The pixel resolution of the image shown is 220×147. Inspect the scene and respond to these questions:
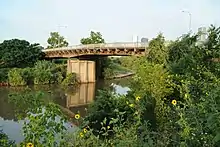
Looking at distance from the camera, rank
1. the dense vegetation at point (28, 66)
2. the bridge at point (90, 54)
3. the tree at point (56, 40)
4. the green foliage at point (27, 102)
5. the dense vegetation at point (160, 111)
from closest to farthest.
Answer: the dense vegetation at point (160, 111)
the green foliage at point (27, 102)
the bridge at point (90, 54)
the dense vegetation at point (28, 66)
the tree at point (56, 40)

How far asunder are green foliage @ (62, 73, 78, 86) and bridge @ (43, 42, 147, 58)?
368 cm

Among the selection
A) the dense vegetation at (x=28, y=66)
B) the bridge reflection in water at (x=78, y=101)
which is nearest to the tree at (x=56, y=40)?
the dense vegetation at (x=28, y=66)

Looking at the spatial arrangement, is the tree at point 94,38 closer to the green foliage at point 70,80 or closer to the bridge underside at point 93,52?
the bridge underside at point 93,52

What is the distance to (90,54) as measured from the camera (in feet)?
137

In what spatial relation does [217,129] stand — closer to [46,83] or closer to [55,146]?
[55,146]

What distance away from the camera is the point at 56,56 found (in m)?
50.2

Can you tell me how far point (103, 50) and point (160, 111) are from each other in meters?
31.2

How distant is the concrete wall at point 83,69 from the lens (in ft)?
142

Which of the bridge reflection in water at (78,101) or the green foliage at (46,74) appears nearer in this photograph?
the bridge reflection in water at (78,101)

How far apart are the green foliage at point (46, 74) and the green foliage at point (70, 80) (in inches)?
66.0

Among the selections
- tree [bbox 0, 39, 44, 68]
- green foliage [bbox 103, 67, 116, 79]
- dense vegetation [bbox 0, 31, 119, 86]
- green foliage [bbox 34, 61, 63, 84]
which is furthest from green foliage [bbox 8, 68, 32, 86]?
green foliage [bbox 103, 67, 116, 79]

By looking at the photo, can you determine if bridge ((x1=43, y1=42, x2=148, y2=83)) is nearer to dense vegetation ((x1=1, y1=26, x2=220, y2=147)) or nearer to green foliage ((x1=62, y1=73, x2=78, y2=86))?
green foliage ((x1=62, y1=73, x2=78, y2=86))

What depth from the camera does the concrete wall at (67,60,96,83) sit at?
43.3 m

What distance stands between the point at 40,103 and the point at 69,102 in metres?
24.0
